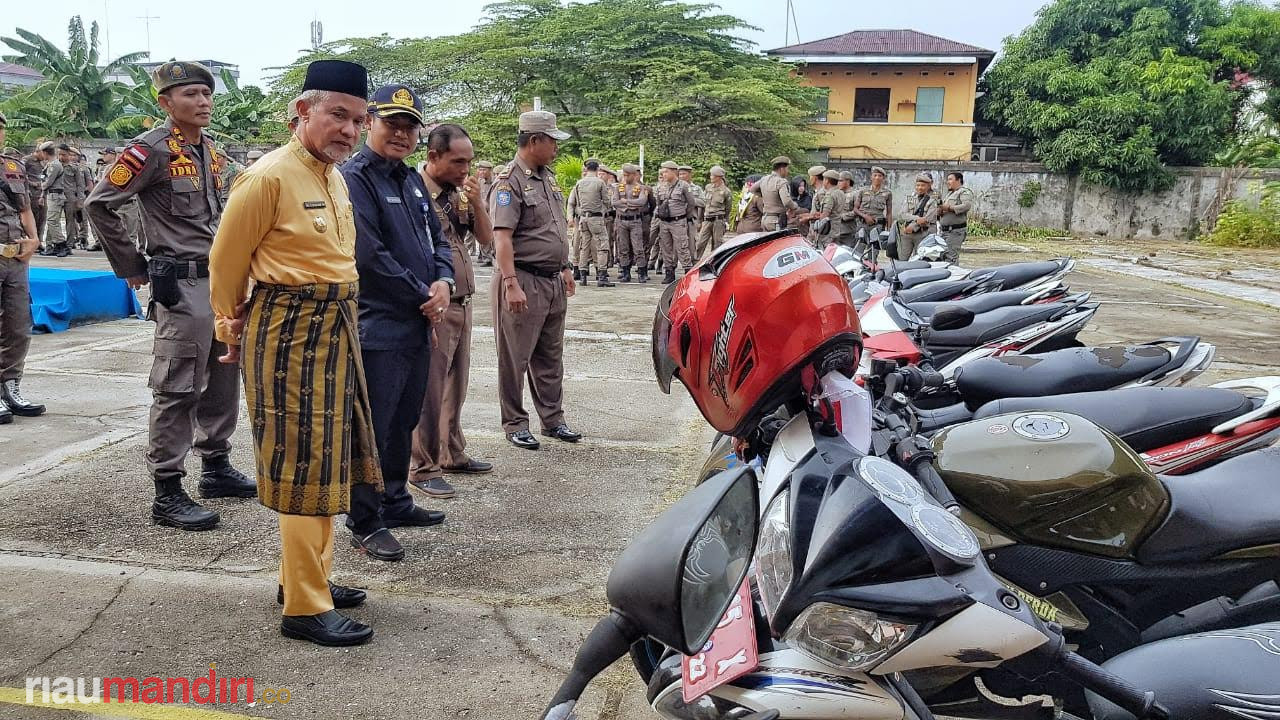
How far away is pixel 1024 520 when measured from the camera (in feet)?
6.88

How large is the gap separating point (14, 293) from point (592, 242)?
29.9 ft

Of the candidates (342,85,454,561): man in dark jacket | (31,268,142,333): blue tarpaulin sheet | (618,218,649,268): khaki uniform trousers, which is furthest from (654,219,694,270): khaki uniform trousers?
(342,85,454,561): man in dark jacket

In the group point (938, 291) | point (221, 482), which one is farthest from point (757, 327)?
point (938, 291)

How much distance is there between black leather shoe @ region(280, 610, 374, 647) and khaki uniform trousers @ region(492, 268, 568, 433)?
7.28 ft

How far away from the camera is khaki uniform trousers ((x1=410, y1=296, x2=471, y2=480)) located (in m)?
4.36

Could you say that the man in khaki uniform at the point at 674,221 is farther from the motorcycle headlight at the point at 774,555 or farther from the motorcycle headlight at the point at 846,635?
the motorcycle headlight at the point at 846,635

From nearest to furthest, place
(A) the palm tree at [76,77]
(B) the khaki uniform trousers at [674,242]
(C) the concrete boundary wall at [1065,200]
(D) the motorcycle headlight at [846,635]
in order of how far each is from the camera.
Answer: (D) the motorcycle headlight at [846,635] → (B) the khaki uniform trousers at [674,242] → (C) the concrete boundary wall at [1065,200] → (A) the palm tree at [76,77]

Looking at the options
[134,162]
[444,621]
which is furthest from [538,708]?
[134,162]

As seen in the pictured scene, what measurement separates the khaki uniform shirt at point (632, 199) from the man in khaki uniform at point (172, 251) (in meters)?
10.6

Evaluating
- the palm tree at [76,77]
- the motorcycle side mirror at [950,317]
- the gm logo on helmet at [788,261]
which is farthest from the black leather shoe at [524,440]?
the palm tree at [76,77]

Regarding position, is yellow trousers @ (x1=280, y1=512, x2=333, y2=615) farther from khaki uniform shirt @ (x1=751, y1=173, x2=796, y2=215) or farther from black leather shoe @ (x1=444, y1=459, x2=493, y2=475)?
khaki uniform shirt @ (x1=751, y1=173, x2=796, y2=215)

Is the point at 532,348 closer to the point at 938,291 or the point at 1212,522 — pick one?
the point at 938,291

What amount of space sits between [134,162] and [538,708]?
2760 millimetres

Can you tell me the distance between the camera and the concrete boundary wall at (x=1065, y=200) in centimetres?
2491
